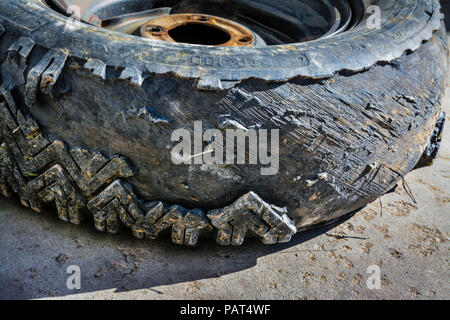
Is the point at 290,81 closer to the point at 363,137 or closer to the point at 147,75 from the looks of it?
the point at 363,137

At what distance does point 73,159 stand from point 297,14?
151 cm

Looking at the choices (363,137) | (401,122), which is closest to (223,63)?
(363,137)

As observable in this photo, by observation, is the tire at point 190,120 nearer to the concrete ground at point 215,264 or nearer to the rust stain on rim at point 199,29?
the concrete ground at point 215,264

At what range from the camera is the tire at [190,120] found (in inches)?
50.4

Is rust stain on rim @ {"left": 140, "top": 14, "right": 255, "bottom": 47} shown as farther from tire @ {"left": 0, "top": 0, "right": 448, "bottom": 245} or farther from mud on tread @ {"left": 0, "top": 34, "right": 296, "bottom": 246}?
mud on tread @ {"left": 0, "top": 34, "right": 296, "bottom": 246}

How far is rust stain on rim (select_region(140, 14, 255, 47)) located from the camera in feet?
6.71

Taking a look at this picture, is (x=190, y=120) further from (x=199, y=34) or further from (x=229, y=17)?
(x=229, y=17)

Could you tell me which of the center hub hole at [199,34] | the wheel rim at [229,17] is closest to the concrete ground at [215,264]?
the wheel rim at [229,17]

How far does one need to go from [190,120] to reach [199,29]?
1.07 metres

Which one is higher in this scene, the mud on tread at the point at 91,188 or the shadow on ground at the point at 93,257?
the mud on tread at the point at 91,188

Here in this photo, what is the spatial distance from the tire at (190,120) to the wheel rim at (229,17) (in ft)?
1.68

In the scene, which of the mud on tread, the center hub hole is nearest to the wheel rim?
the center hub hole

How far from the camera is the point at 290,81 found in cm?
131

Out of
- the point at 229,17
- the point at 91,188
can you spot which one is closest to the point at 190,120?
the point at 91,188
